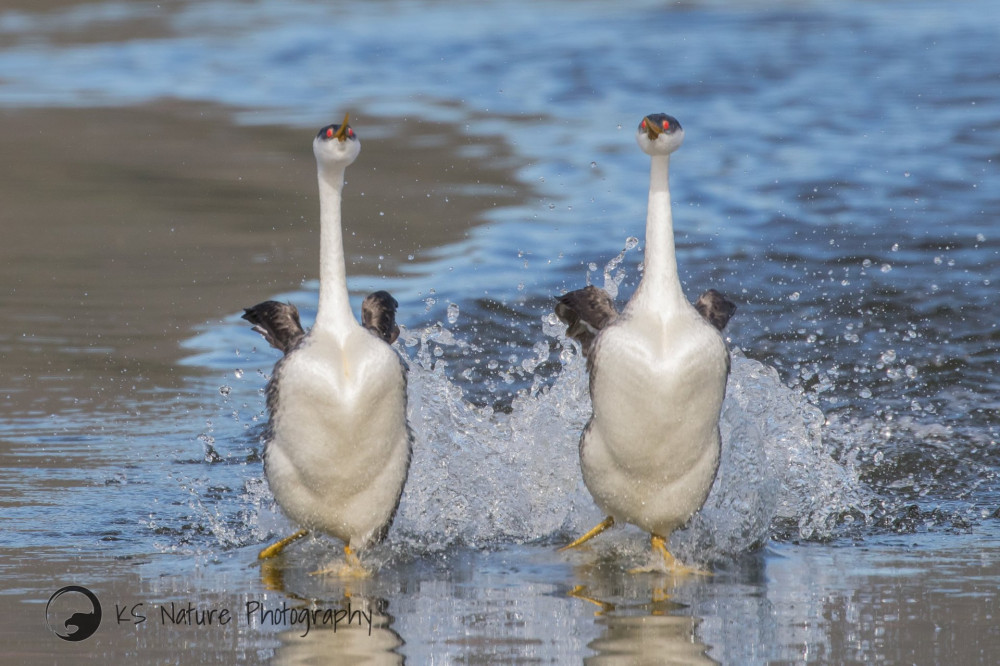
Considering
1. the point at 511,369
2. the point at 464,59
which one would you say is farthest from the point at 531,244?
the point at 464,59

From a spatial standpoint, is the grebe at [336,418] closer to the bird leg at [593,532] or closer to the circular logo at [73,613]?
the bird leg at [593,532]

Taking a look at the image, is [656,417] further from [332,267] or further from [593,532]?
[332,267]

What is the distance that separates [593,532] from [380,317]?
5.07ft

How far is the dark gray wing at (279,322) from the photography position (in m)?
8.08

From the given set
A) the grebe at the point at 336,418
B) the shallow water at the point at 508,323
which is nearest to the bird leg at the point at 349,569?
the grebe at the point at 336,418

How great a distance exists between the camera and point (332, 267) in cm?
759

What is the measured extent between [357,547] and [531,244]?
808 cm

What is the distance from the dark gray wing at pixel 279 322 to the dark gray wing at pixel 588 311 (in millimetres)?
1406

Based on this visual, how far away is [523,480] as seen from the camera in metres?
8.80

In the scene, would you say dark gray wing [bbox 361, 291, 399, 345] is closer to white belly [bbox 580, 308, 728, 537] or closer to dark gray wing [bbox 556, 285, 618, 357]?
dark gray wing [bbox 556, 285, 618, 357]

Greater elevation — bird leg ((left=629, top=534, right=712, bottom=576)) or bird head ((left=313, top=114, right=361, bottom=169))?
bird head ((left=313, top=114, right=361, bottom=169))

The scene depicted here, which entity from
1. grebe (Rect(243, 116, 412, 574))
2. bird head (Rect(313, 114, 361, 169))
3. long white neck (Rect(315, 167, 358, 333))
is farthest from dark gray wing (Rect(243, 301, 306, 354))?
bird head (Rect(313, 114, 361, 169))

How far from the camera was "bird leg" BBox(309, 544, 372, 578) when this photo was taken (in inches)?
298

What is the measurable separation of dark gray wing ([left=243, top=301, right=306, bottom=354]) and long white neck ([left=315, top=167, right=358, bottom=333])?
0.49 meters
